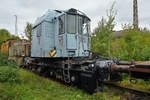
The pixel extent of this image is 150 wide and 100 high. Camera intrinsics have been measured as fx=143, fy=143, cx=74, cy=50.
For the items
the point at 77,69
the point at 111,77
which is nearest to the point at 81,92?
the point at 77,69

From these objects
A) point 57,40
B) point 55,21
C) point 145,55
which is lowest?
point 145,55

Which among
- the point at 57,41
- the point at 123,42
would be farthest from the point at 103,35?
the point at 57,41

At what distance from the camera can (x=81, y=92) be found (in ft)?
18.5

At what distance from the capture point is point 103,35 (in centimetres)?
1098

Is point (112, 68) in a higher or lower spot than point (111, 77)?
higher

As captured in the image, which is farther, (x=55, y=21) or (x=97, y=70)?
(x=55, y=21)

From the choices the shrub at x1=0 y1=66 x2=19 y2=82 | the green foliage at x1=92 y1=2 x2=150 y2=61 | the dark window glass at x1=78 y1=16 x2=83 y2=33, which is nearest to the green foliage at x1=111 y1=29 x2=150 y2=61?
the green foliage at x1=92 y1=2 x2=150 y2=61

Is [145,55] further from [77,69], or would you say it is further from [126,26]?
[77,69]

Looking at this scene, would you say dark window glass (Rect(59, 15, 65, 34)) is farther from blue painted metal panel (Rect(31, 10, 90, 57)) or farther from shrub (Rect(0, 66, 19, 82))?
shrub (Rect(0, 66, 19, 82))

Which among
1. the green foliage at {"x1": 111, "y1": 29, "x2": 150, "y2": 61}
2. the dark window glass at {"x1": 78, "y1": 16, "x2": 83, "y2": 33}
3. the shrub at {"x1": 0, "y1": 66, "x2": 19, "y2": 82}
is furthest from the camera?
the green foliage at {"x1": 111, "y1": 29, "x2": 150, "y2": 61}

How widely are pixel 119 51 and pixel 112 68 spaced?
187 inches

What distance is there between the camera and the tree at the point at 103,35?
10491 millimetres

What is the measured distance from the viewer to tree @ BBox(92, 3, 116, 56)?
34.4 feet

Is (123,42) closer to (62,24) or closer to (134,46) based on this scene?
(134,46)
